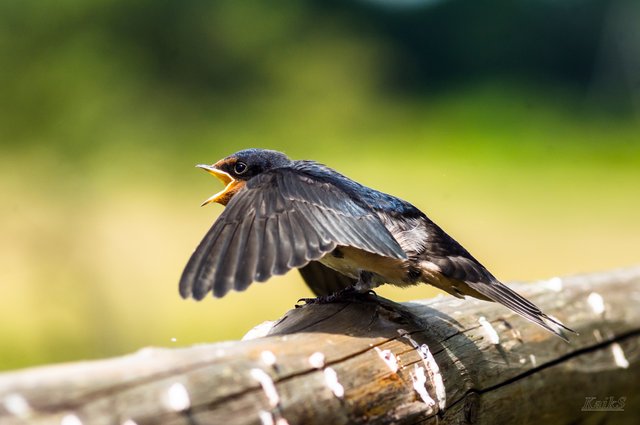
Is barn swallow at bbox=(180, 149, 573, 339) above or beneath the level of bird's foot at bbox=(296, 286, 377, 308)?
above

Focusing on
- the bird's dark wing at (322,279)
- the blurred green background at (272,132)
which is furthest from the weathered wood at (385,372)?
the blurred green background at (272,132)

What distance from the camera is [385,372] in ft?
7.26

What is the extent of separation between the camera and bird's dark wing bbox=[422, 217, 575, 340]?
2711mm

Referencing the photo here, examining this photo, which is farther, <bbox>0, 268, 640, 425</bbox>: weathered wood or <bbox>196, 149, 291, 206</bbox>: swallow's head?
<bbox>196, 149, 291, 206</bbox>: swallow's head

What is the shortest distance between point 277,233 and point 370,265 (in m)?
0.37

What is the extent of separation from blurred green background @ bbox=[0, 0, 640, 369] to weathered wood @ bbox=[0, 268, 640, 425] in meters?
4.47

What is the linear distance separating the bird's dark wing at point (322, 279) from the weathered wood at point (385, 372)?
1.21 ft

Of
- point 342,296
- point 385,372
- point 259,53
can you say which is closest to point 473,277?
point 342,296

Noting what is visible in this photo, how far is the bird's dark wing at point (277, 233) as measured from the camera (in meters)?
2.46

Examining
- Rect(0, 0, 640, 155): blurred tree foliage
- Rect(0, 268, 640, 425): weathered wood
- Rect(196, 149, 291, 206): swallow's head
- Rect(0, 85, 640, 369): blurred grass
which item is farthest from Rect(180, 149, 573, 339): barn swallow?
Rect(0, 0, 640, 155): blurred tree foliage

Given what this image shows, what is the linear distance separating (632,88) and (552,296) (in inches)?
576

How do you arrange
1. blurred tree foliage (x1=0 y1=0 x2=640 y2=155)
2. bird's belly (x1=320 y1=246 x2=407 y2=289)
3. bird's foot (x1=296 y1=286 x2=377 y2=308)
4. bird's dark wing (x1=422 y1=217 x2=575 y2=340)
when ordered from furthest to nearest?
blurred tree foliage (x1=0 y1=0 x2=640 y2=155) → bird's belly (x1=320 y1=246 x2=407 y2=289) → bird's dark wing (x1=422 y1=217 x2=575 y2=340) → bird's foot (x1=296 y1=286 x2=377 y2=308)

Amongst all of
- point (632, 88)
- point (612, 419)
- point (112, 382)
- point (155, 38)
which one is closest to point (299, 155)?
point (155, 38)

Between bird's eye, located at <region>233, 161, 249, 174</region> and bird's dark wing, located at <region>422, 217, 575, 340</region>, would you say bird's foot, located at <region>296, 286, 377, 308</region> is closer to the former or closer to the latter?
bird's dark wing, located at <region>422, 217, 575, 340</region>
